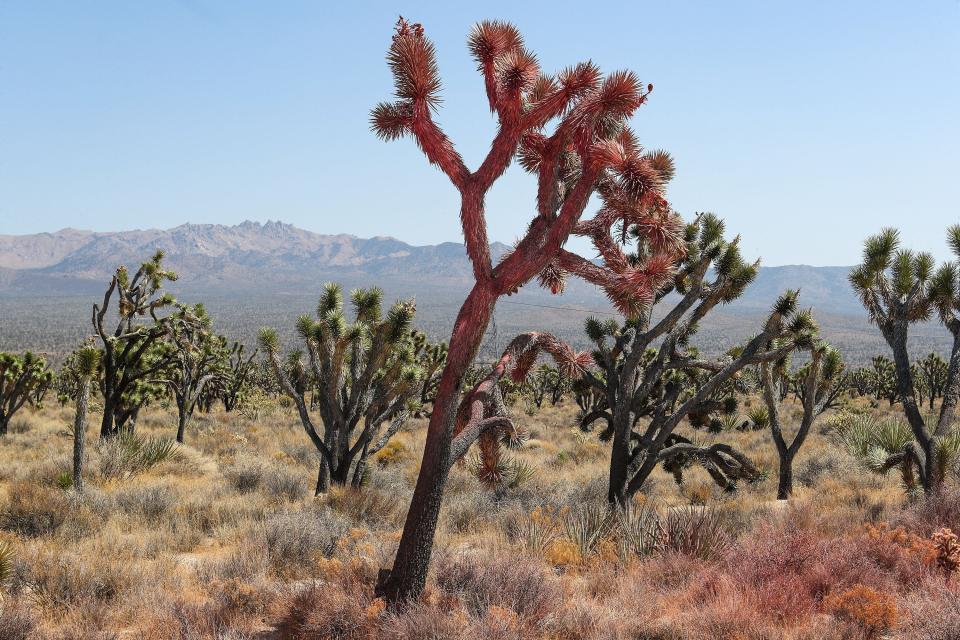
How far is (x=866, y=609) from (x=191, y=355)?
17.5 meters

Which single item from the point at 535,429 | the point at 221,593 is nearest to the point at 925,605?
the point at 221,593

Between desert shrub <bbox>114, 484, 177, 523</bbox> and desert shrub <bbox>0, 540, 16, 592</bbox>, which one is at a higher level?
desert shrub <bbox>0, 540, 16, 592</bbox>

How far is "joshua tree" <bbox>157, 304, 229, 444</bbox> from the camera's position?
52.0 ft

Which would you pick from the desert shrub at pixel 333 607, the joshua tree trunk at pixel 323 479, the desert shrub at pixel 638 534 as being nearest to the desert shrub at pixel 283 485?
the joshua tree trunk at pixel 323 479

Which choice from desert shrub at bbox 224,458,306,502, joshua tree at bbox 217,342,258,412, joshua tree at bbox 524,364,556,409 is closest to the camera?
desert shrub at bbox 224,458,306,502

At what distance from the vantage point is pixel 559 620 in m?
5.78

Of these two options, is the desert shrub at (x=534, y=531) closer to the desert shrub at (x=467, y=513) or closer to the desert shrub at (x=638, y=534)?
the desert shrub at (x=467, y=513)

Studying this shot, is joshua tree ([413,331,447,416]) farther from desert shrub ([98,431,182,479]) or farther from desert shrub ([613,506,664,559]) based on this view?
desert shrub ([98,431,182,479])

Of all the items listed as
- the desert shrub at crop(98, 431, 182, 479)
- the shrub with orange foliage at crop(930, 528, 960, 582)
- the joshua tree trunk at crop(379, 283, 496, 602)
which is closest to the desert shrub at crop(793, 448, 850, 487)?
the shrub with orange foliage at crop(930, 528, 960, 582)

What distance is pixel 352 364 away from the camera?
1252 centimetres

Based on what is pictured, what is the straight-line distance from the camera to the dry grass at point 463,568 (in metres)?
5.58

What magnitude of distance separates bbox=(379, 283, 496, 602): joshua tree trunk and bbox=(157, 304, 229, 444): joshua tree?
36.4 feet

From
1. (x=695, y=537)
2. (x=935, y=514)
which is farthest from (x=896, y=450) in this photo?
(x=695, y=537)

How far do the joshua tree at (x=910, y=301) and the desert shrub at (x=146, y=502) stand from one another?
12.8m
